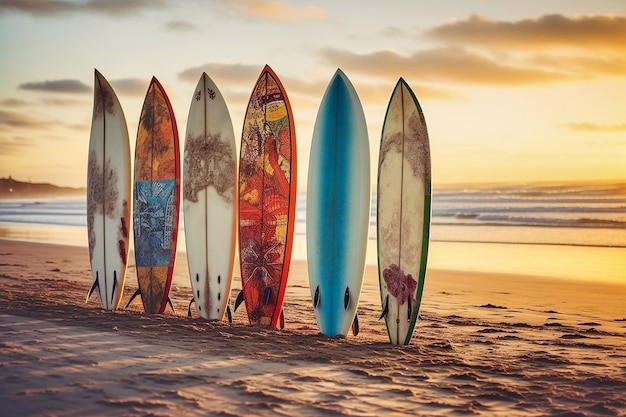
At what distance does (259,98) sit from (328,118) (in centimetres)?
70

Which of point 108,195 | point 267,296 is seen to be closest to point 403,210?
point 267,296

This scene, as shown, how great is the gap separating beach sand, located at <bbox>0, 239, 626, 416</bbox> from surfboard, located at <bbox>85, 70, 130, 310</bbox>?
0.34m

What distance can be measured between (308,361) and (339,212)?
1.47m

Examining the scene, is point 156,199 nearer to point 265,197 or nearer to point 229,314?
point 265,197

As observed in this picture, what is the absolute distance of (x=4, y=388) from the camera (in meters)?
3.43

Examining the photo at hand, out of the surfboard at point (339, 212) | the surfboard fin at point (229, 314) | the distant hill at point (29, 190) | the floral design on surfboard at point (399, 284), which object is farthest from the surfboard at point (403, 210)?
the distant hill at point (29, 190)

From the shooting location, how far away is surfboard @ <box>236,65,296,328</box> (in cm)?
563

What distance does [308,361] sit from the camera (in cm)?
430

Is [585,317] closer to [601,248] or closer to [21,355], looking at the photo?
[21,355]

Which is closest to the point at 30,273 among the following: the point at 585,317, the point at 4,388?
the point at 4,388

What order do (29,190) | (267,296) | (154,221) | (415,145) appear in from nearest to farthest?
(415,145) < (267,296) < (154,221) < (29,190)

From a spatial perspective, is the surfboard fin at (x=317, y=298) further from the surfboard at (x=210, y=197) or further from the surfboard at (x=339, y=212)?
the surfboard at (x=210, y=197)

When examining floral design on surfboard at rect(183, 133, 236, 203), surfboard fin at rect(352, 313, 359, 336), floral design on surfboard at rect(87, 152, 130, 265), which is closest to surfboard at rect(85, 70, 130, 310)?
A: floral design on surfboard at rect(87, 152, 130, 265)

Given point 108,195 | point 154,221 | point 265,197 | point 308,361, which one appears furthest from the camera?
point 108,195
